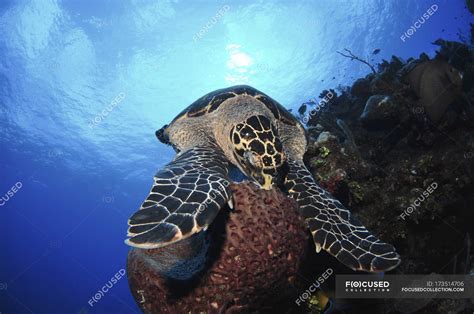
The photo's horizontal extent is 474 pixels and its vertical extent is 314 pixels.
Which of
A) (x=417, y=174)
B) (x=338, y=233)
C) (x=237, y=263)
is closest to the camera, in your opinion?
(x=237, y=263)

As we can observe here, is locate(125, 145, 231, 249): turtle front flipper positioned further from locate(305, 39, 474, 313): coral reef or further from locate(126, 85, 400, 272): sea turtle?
locate(305, 39, 474, 313): coral reef

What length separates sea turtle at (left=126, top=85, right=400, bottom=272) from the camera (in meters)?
2.55

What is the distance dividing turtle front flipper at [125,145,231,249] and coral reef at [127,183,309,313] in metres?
0.47

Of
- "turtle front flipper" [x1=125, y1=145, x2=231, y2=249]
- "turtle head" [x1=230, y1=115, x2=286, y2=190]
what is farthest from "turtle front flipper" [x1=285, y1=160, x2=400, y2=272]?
"turtle front flipper" [x1=125, y1=145, x2=231, y2=249]

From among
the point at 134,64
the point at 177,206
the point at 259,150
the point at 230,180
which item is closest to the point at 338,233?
the point at 259,150

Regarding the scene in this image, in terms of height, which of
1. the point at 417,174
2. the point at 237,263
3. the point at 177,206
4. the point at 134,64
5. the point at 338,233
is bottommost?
the point at 417,174

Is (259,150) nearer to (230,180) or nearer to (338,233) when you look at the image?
(230,180)

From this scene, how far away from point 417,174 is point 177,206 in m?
5.76

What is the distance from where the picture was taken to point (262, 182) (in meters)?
3.88

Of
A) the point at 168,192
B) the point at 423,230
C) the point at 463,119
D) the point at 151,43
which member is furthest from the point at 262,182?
the point at 151,43

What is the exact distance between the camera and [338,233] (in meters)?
3.46

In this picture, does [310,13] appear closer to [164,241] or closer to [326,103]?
[326,103]

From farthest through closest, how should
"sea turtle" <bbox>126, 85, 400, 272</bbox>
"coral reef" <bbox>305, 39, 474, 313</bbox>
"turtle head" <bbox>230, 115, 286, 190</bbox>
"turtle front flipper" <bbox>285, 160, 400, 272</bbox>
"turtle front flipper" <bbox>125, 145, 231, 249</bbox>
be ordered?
"coral reef" <bbox>305, 39, 474, 313</bbox> → "turtle head" <bbox>230, 115, 286, 190</bbox> → "turtle front flipper" <bbox>285, 160, 400, 272</bbox> → "sea turtle" <bbox>126, 85, 400, 272</bbox> → "turtle front flipper" <bbox>125, 145, 231, 249</bbox>

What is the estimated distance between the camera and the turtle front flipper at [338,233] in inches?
118
